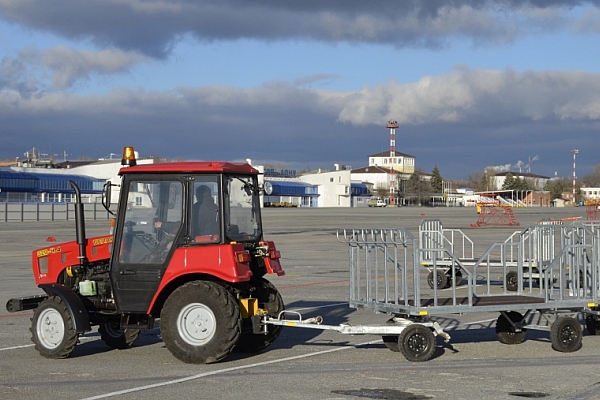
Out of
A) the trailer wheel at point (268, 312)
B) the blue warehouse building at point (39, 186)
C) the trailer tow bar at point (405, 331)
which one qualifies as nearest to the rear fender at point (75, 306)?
the trailer wheel at point (268, 312)

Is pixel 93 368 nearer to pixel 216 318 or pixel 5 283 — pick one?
pixel 216 318

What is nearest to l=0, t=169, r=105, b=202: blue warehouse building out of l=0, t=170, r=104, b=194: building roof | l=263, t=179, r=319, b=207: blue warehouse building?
l=0, t=170, r=104, b=194: building roof

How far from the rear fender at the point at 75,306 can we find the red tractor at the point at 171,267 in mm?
11

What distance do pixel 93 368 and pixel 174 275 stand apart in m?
1.35

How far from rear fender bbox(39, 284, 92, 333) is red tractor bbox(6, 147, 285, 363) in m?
0.01

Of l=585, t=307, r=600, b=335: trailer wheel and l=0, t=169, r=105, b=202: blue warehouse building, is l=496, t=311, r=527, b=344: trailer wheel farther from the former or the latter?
l=0, t=169, r=105, b=202: blue warehouse building

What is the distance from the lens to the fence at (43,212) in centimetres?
6732

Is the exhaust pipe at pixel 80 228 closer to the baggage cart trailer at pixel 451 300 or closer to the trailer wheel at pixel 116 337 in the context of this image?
the trailer wheel at pixel 116 337

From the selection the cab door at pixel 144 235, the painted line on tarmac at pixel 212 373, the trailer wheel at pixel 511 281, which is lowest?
the painted line on tarmac at pixel 212 373

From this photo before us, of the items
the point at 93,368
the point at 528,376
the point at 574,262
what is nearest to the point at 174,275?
the point at 93,368

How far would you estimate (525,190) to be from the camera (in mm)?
186625

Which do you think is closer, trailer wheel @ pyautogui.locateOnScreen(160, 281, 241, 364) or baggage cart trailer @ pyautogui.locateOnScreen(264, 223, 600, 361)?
trailer wheel @ pyautogui.locateOnScreen(160, 281, 241, 364)

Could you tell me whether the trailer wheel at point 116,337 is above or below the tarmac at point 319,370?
above

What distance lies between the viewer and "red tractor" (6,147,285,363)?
9391 millimetres
